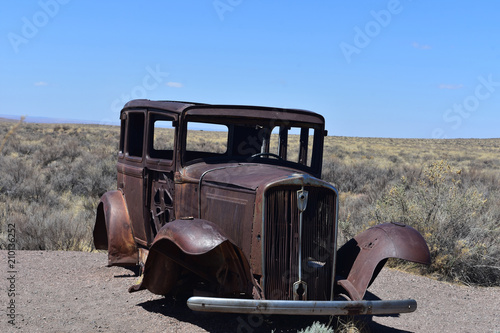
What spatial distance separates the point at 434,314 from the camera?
21.4ft

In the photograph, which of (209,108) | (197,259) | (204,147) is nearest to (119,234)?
(197,259)

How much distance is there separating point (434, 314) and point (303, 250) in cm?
254

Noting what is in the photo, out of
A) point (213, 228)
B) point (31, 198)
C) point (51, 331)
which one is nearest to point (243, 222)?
point (213, 228)

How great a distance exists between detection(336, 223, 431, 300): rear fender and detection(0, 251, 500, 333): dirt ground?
25.3 inches

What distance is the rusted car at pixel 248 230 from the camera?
4852mm

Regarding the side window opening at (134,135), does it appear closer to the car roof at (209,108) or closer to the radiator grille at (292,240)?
the car roof at (209,108)

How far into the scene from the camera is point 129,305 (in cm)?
600

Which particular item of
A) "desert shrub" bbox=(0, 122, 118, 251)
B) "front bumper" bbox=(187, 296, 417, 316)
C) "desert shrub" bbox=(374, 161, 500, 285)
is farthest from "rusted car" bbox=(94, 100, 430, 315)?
"desert shrub" bbox=(374, 161, 500, 285)

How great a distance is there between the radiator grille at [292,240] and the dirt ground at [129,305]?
24.7 inches

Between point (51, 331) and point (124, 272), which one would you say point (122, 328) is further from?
point (124, 272)

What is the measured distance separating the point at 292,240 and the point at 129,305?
2.24m

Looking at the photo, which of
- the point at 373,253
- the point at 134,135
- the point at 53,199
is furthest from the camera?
the point at 53,199

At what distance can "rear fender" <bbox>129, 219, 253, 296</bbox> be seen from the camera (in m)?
4.76

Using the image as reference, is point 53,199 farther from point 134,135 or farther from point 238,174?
point 238,174
